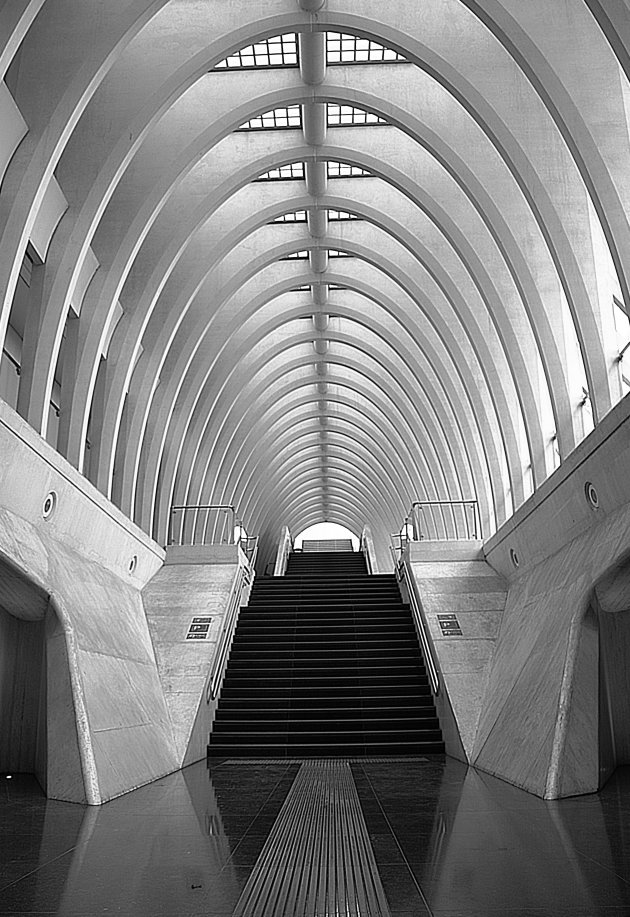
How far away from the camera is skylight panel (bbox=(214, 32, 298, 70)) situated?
54.6ft

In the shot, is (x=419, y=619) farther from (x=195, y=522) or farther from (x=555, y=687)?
(x=195, y=522)

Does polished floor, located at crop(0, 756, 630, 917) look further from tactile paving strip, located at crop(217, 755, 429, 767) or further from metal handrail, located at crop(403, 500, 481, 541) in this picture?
metal handrail, located at crop(403, 500, 481, 541)

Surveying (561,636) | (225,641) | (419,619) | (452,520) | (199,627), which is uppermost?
(452,520)

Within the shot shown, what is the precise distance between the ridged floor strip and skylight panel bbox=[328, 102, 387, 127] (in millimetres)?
15339

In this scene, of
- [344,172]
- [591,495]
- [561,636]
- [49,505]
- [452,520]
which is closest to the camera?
[561,636]

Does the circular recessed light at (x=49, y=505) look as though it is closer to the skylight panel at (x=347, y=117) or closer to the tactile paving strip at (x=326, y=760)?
the tactile paving strip at (x=326, y=760)

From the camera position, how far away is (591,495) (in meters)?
12.2

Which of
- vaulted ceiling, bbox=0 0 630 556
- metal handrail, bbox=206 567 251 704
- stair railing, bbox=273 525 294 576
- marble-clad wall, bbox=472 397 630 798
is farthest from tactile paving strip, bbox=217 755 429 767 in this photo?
stair railing, bbox=273 525 294 576

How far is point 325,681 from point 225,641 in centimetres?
208

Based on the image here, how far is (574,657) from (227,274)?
16289mm

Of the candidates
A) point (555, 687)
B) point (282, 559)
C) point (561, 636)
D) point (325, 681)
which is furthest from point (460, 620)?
point (282, 559)

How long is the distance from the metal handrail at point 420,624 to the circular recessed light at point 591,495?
4512 millimetres

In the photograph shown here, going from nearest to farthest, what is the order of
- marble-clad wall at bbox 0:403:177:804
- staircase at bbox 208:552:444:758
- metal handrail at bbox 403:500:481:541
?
1. marble-clad wall at bbox 0:403:177:804
2. staircase at bbox 208:552:444:758
3. metal handrail at bbox 403:500:481:541

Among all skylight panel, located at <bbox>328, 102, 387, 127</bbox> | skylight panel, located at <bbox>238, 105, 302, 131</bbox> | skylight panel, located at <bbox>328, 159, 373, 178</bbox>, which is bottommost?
skylight panel, located at <bbox>238, 105, 302, 131</bbox>
